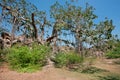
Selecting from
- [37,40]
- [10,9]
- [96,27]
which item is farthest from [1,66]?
[96,27]

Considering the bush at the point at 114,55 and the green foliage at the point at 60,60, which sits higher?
the bush at the point at 114,55

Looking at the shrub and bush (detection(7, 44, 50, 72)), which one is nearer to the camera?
bush (detection(7, 44, 50, 72))

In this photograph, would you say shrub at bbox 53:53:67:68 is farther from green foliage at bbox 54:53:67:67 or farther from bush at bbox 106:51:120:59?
bush at bbox 106:51:120:59

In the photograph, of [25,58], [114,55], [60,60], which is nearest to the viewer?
[25,58]

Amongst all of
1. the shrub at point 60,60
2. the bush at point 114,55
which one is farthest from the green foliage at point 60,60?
the bush at point 114,55

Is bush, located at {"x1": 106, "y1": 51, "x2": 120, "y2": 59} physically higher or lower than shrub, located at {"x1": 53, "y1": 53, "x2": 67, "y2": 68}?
higher

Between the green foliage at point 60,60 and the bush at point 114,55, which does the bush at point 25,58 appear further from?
the bush at point 114,55

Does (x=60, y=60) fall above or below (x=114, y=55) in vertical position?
below

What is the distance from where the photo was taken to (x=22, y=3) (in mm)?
22281

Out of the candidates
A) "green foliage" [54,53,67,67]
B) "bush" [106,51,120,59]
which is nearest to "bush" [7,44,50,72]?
"green foliage" [54,53,67,67]

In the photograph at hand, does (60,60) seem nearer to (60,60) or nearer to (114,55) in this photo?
(60,60)

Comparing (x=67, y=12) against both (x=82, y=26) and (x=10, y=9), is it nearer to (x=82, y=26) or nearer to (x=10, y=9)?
(x=82, y=26)

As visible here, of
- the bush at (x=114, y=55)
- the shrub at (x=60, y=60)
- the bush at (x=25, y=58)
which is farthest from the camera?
the bush at (x=114, y=55)

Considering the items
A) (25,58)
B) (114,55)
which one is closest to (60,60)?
(25,58)
